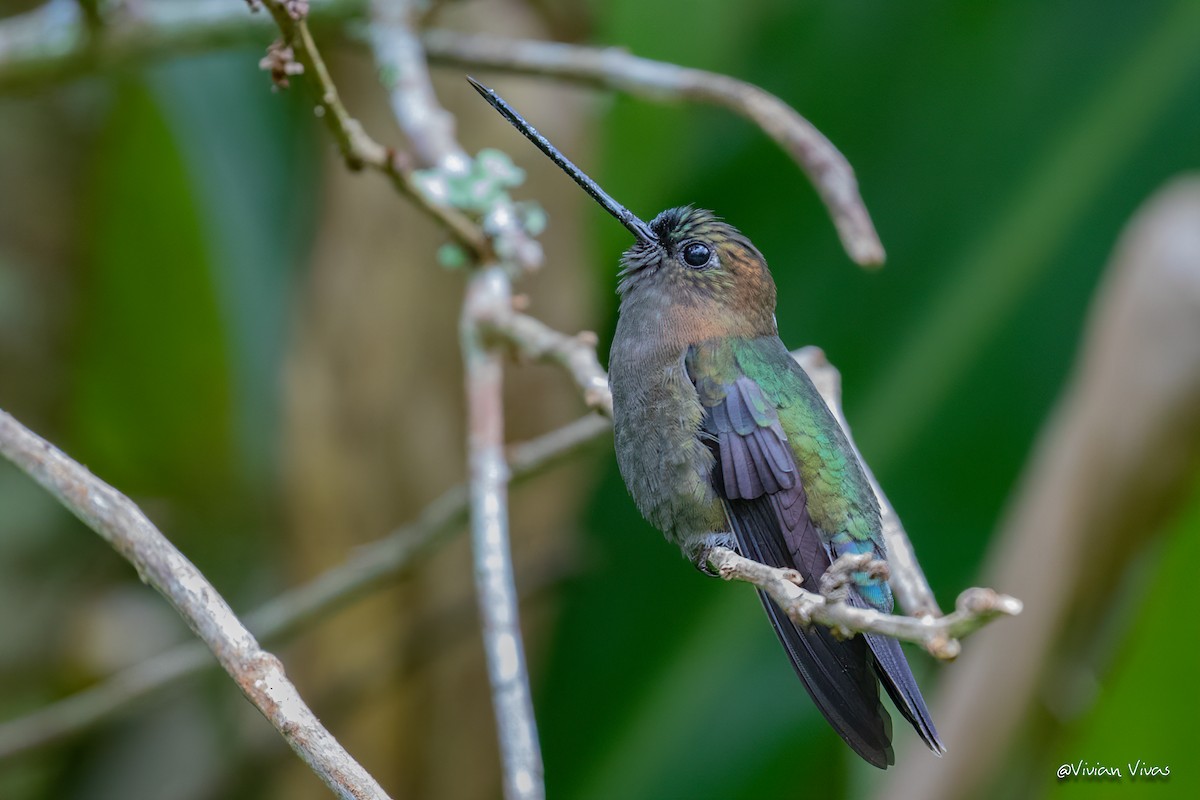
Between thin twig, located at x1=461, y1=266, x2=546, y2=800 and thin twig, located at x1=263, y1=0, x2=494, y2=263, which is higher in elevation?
thin twig, located at x1=263, y1=0, x2=494, y2=263

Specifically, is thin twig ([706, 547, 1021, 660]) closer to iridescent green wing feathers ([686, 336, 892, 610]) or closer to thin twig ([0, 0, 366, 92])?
iridescent green wing feathers ([686, 336, 892, 610])

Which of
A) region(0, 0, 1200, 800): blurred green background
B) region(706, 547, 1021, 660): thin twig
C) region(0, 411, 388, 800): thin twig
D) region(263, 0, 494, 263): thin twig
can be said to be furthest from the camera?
region(0, 0, 1200, 800): blurred green background

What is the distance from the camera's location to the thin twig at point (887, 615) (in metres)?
0.74

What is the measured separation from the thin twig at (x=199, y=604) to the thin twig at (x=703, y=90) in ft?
2.35

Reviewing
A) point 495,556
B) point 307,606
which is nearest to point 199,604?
point 495,556

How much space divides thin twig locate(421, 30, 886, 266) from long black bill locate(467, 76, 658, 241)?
0.23m

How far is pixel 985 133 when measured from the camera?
2.86 metres

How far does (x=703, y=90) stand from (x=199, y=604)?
114cm

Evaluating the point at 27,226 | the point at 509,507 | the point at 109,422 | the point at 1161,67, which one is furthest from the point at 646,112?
the point at 27,226

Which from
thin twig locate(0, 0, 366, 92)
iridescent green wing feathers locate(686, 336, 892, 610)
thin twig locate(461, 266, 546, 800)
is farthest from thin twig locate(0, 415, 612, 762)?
thin twig locate(0, 0, 366, 92)

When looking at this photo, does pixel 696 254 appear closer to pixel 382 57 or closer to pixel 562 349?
pixel 562 349

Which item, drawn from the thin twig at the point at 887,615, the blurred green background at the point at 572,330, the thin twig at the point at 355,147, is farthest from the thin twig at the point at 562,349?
the blurred green background at the point at 572,330

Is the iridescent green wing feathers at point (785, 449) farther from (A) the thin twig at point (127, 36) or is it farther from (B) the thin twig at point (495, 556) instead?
(A) the thin twig at point (127, 36)

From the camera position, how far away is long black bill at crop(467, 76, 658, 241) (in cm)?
109
